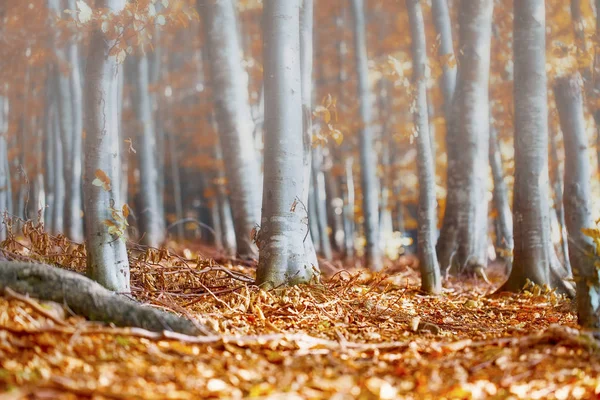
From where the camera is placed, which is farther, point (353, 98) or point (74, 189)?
point (353, 98)

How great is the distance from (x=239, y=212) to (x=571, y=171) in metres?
4.15

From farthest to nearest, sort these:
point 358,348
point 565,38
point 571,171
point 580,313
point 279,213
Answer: point 565,38 < point 571,171 < point 279,213 < point 580,313 < point 358,348

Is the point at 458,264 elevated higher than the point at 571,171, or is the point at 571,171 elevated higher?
the point at 571,171

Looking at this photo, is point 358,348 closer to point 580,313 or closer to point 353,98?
point 580,313

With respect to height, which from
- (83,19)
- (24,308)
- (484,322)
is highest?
(83,19)

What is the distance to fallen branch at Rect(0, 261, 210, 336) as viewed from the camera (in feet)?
10.2

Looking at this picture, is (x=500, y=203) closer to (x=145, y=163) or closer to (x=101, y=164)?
(x=145, y=163)

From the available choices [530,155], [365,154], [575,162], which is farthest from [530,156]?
[365,154]

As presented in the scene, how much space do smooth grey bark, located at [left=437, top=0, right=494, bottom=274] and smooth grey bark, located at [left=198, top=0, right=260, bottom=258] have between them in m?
2.92

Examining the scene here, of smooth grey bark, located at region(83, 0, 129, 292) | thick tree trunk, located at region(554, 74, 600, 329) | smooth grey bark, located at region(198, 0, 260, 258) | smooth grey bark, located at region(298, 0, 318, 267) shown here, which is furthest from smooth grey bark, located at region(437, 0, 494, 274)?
smooth grey bark, located at region(83, 0, 129, 292)

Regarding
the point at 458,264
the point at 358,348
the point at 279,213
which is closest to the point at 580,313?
the point at 358,348

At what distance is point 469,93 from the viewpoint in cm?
814

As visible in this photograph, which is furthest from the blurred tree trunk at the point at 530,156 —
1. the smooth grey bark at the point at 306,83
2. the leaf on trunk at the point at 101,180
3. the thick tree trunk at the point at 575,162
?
the leaf on trunk at the point at 101,180

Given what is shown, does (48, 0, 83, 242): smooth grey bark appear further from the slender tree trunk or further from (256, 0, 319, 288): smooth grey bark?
(256, 0, 319, 288): smooth grey bark
